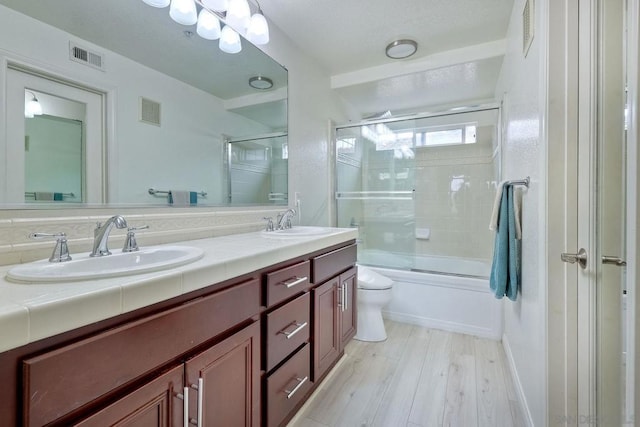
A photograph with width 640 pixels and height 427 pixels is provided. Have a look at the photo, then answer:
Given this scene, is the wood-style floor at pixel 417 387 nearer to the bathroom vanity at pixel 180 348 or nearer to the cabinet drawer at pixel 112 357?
the bathroom vanity at pixel 180 348

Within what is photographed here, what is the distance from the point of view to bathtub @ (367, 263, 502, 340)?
226 centimetres

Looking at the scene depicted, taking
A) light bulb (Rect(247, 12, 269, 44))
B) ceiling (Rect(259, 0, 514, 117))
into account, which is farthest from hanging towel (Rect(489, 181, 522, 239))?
light bulb (Rect(247, 12, 269, 44))

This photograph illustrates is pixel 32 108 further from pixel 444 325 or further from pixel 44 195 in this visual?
pixel 444 325

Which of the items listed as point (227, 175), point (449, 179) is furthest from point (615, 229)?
point (449, 179)

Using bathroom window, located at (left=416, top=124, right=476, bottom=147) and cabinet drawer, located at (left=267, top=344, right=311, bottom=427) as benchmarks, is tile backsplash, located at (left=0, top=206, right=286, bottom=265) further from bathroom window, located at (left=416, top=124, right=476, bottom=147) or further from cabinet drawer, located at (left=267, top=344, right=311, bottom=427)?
bathroom window, located at (left=416, top=124, right=476, bottom=147)

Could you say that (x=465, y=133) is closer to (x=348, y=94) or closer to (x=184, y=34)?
(x=348, y=94)

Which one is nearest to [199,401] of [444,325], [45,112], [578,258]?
[45,112]

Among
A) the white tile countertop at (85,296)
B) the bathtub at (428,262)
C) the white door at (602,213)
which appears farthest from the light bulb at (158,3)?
the bathtub at (428,262)

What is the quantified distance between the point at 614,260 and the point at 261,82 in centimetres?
194

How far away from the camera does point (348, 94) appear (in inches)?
119

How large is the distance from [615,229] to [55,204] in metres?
1.88

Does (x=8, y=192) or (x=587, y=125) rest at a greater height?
(x=587, y=125)

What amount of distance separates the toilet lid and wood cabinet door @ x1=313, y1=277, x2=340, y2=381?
1.80 ft

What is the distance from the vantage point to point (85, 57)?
43.7 inches
